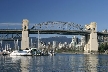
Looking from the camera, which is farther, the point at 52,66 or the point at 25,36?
the point at 25,36

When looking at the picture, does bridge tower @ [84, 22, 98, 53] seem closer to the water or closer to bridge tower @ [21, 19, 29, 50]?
bridge tower @ [21, 19, 29, 50]

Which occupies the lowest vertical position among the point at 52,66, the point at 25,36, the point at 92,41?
the point at 52,66

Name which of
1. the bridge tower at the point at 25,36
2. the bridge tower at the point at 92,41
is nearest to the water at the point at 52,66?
the bridge tower at the point at 25,36

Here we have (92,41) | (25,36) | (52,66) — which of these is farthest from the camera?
(92,41)

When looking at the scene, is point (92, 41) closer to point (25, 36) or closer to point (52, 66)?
point (25, 36)

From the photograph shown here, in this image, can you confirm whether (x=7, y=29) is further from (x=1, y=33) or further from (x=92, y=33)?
(x=92, y=33)

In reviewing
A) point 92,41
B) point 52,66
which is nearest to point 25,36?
point 92,41

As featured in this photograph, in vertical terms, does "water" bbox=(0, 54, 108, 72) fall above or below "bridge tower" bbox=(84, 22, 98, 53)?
below

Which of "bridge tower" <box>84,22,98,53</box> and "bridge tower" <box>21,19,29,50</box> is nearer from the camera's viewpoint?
"bridge tower" <box>21,19,29,50</box>

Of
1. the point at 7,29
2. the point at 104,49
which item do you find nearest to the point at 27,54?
the point at 7,29

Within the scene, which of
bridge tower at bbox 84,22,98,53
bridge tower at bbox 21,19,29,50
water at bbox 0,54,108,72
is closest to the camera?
water at bbox 0,54,108,72

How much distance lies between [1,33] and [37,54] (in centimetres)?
4755

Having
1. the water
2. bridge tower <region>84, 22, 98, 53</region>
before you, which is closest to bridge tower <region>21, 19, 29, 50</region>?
bridge tower <region>84, 22, 98, 53</region>

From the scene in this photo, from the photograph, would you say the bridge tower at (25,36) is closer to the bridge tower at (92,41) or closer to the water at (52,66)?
the bridge tower at (92,41)
